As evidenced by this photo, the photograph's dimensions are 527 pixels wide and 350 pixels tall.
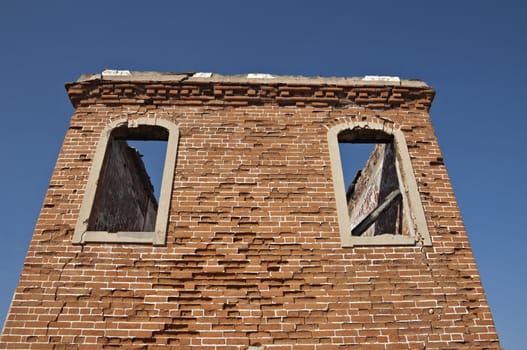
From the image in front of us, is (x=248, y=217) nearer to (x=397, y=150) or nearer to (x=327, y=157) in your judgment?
(x=327, y=157)

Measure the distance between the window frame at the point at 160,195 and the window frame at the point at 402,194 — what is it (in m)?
2.47

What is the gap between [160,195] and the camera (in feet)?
19.2

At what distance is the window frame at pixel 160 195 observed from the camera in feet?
17.7

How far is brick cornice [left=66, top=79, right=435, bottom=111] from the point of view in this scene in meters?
6.91

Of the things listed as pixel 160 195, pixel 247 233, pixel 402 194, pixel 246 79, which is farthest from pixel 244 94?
pixel 402 194

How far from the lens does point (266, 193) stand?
597 centimetres

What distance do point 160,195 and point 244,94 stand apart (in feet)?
7.86

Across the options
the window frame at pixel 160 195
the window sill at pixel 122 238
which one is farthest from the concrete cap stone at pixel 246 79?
the window sill at pixel 122 238

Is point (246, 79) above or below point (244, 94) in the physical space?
above

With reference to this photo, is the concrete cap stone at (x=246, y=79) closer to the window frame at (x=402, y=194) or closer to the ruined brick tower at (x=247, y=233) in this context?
the ruined brick tower at (x=247, y=233)

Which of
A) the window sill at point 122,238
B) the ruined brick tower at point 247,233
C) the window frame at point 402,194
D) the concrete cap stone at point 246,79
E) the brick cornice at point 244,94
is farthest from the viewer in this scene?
the concrete cap stone at point 246,79

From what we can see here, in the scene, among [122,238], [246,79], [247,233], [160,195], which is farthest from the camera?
[246,79]

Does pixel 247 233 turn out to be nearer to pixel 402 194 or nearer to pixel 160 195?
pixel 160 195

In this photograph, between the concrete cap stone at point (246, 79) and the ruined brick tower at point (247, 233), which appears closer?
the ruined brick tower at point (247, 233)
